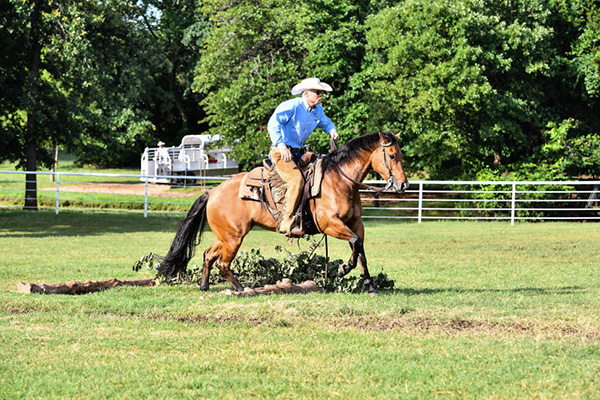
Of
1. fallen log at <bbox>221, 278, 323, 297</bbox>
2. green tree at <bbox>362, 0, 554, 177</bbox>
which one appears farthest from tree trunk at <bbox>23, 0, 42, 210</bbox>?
fallen log at <bbox>221, 278, 323, 297</bbox>

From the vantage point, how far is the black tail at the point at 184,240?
1010 centimetres

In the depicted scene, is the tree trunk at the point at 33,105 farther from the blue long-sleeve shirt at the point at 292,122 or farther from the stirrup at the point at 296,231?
the stirrup at the point at 296,231

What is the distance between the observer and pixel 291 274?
9938 millimetres

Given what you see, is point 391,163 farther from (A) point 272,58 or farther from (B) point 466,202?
(A) point 272,58

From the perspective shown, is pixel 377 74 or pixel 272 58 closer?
pixel 377 74

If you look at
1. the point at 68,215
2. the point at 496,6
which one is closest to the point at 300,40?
the point at 496,6

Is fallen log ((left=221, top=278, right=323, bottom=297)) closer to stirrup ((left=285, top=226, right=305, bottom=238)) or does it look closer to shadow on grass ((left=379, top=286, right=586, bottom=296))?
stirrup ((left=285, top=226, right=305, bottom=238))

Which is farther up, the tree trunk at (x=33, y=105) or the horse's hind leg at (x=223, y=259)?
the tree trunk at (x=33, y=105)

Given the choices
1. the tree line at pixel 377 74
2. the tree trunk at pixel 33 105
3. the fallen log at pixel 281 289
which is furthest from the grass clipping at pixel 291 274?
the tree trunk at pixel 33 105

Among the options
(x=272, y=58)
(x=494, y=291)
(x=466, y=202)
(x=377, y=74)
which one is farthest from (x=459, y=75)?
(x=494, y=291)

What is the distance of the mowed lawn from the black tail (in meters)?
0.30

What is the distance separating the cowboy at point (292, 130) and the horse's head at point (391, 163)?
0.68 meters

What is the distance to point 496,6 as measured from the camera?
27.4 meters

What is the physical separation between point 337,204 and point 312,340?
8.75 ft
